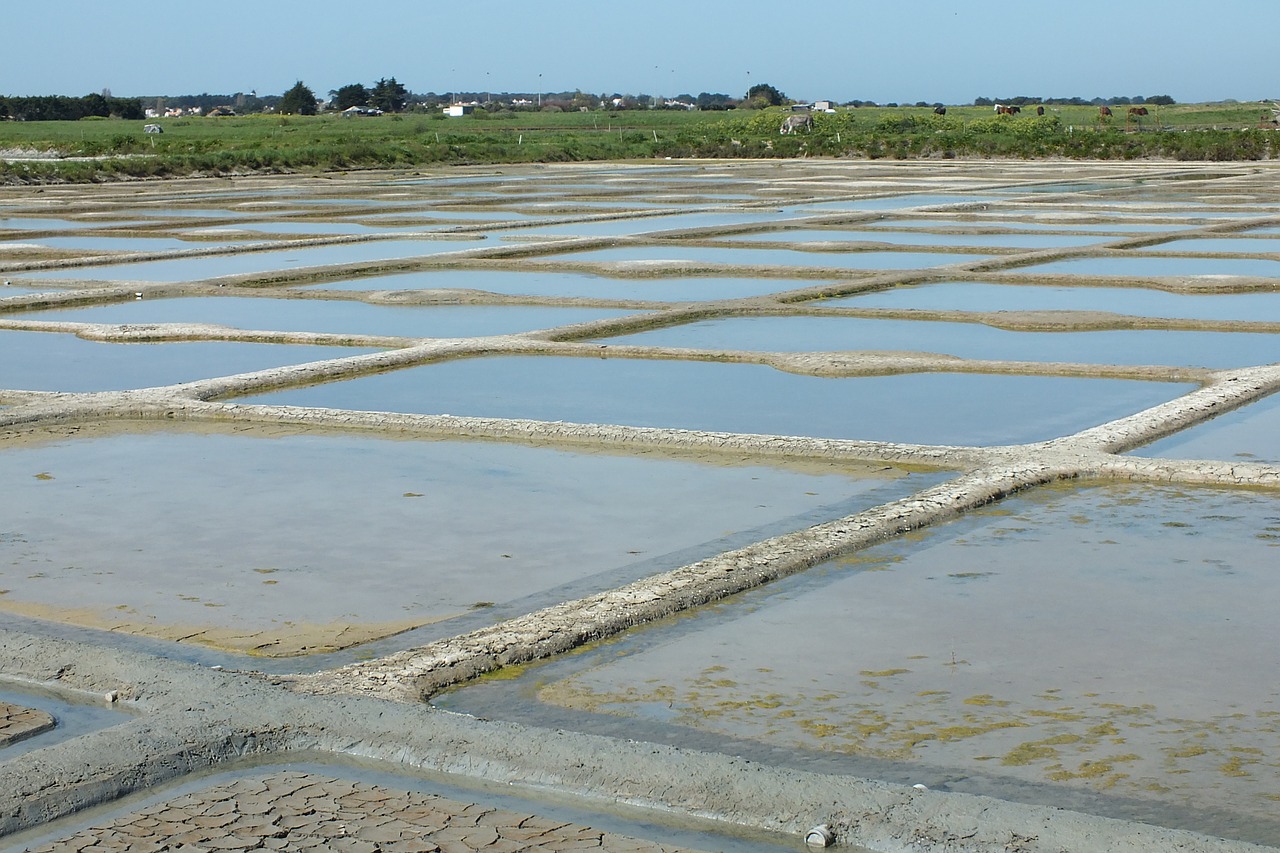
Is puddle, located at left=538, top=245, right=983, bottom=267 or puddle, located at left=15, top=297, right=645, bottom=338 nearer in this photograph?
puddle, located at left=15, top=297, right=645, bottom=338

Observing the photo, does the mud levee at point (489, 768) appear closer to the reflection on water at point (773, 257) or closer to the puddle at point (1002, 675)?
the puddle at point (1002, 675)

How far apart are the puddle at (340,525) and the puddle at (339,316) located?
10.5 feet

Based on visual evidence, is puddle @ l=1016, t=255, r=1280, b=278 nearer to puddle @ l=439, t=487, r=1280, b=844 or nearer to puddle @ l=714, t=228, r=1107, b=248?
puddle @ l=714, t=228, r=1107, b=248

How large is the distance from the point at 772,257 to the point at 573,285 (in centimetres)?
251

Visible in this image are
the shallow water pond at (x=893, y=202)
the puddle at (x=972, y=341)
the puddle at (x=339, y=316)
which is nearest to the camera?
the puddle at (x=972, y=341)

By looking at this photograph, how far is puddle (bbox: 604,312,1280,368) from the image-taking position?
804cm

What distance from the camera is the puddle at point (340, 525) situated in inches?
156

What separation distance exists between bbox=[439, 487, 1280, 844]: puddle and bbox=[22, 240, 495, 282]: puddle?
9191 mm

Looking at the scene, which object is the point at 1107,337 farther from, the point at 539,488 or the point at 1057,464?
the point at 539,488

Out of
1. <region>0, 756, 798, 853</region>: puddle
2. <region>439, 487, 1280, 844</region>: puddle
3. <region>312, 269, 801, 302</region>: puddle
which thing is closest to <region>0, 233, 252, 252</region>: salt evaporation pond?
<region>312, 269, 801, 302</region>: puddle

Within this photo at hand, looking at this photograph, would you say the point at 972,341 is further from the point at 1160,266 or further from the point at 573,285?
the point at 1160,266

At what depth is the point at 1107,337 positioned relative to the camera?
8.75 metres

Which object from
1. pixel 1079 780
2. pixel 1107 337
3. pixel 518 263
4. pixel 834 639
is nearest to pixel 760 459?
pixel 834 639

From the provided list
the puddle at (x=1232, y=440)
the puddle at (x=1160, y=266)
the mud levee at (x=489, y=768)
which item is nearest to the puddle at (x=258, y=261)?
the puddle at (x=1160, y=266)
